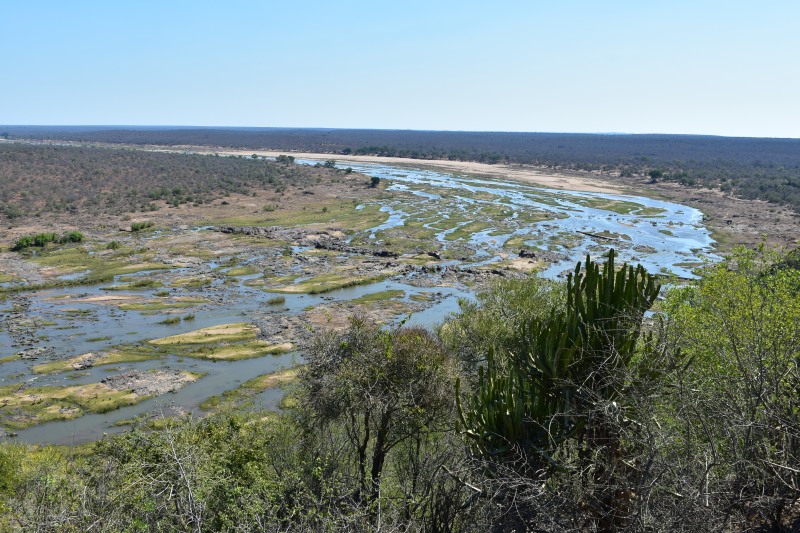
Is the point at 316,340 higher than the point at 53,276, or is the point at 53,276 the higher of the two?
the point at 316,340

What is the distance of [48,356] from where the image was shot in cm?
3234

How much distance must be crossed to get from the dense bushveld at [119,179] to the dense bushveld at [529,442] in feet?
216

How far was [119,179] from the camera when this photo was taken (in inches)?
3701

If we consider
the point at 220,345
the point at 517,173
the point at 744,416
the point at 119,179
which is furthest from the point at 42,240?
the point at 517,173

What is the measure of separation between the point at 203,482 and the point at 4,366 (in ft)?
80.2

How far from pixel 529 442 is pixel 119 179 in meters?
96.1

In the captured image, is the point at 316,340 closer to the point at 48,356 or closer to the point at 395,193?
the point at 48,356

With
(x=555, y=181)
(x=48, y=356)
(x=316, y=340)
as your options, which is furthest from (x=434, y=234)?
(x=555, y=181)

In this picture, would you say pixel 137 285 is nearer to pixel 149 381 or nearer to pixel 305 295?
pixel 305 295

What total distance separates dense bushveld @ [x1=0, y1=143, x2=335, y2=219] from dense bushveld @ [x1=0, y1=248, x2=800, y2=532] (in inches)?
2588

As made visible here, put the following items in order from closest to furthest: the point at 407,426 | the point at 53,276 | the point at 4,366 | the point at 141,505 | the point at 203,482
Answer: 1. the point at 141,505
2. the point at 203,482
3. the point at 407,426
4. the point at 4,366
5. the point at 53,276

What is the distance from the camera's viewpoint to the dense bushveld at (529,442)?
31.9 feet

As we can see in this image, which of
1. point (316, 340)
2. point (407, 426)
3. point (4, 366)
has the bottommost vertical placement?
point (4, 366)

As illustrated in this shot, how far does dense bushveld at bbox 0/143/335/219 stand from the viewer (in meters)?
76.2
